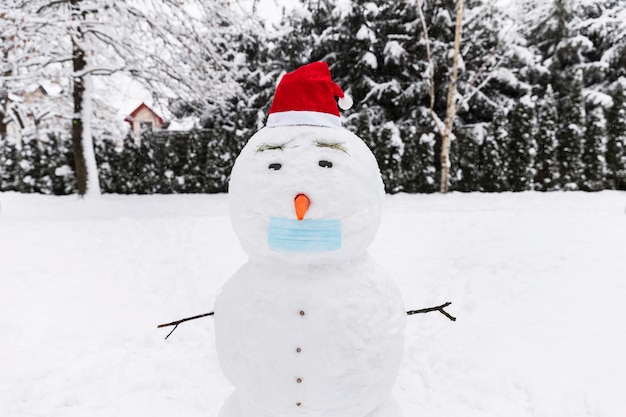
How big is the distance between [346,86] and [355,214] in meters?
12.7

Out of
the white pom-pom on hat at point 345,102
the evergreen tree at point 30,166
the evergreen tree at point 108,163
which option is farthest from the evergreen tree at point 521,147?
the evergreen tree at point 30,166

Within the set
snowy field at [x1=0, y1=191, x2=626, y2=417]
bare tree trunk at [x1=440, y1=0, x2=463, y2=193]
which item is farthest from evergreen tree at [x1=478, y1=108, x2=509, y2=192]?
snowy field at [x1=0, y1=191, x2=626, y2=417]

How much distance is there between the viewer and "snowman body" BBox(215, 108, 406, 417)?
1.59m

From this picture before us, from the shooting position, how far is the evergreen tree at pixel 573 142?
1062 cm

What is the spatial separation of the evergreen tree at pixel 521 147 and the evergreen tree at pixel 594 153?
4.56ft

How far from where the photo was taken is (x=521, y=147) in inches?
426

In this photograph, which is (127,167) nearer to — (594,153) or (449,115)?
(449,115)

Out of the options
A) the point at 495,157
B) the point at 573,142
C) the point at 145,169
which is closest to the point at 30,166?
the point at 145,169

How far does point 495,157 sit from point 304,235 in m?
10.7

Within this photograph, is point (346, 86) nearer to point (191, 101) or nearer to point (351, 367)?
point (191, 101)

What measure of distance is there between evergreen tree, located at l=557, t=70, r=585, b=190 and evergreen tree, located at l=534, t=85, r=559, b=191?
0.73ft

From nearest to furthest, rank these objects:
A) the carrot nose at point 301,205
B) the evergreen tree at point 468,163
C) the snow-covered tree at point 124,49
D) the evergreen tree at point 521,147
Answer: the carrot nose at point 301,205 → the snow-covered tree at point 124,49 → the evergreen tree at point 521,147 → the evergreen tree at point 468,163

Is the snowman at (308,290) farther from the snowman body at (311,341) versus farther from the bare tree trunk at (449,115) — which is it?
the bare tree trunk at (449,115)

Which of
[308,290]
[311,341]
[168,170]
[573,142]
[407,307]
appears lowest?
[407,307]
